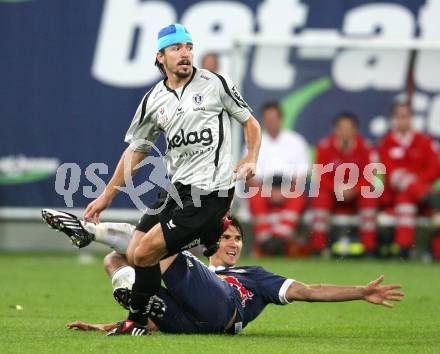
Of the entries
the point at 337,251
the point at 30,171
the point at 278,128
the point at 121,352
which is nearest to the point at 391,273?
the point at 337,251

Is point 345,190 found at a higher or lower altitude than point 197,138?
lower

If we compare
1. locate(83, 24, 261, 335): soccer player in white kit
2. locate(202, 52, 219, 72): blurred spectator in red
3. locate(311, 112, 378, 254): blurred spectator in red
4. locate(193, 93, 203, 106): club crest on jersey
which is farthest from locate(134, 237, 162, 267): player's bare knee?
locate(311, 112, 378, 254): blurred spectator in red

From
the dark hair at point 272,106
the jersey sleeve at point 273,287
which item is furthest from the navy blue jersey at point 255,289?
the dark hair at point 272,106

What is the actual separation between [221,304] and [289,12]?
10817 millimetres

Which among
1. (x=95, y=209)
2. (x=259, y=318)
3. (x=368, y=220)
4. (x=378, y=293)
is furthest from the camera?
(x=368, y=220)

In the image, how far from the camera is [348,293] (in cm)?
795

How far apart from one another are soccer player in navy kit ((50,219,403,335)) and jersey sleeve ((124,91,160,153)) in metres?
0.74

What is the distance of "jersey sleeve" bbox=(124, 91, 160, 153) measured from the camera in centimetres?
858

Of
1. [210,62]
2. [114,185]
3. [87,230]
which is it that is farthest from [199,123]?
[210,62]

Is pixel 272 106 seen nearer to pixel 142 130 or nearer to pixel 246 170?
pixel 142 130

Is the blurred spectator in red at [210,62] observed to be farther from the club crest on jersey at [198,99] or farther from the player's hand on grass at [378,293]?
the player's hand on grass at [378,293]

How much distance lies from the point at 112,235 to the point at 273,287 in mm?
1285

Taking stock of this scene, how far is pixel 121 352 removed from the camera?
7.12 meters

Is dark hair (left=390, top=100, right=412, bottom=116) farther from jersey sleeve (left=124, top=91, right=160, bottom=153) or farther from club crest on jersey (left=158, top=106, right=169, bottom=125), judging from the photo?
club crest on jersey (left=158, top=106, right=169, bottom=125)
